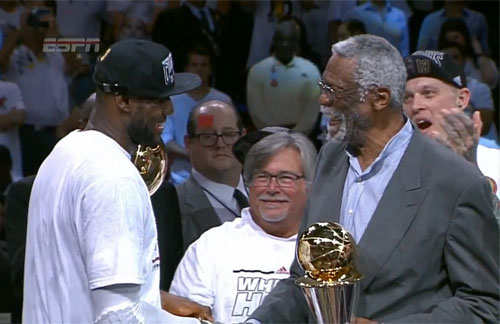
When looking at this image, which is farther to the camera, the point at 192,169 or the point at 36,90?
the point at 36,90

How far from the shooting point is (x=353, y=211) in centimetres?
370

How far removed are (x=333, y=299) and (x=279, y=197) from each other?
1612 millimetres

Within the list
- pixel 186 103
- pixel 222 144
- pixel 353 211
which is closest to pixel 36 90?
pixel 186 103

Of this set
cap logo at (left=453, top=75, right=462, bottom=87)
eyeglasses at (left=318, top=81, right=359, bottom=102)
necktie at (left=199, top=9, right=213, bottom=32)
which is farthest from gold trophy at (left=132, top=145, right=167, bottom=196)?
necktie at (left=199, top=9, right=213, bottom=32)

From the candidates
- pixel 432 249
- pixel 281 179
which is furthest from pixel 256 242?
pixel 432 249

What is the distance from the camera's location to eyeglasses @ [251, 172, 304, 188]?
498cm

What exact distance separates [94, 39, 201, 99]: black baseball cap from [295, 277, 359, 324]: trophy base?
70 centimetres

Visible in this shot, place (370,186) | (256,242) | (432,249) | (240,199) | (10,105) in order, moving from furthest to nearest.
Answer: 1. (10,105)
2. (240,199)
3. (256,242)
4. (370,186)
5. (432,249)

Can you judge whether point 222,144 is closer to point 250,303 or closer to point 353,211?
point 250,303

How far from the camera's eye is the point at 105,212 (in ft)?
10.2

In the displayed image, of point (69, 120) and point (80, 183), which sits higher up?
point (80, 183)

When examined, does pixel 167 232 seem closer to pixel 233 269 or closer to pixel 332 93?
pixel 233 269

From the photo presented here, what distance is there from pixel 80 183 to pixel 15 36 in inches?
141

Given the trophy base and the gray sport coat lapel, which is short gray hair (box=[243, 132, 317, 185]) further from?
the trophy base
